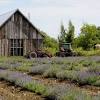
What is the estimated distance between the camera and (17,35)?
3909 cm

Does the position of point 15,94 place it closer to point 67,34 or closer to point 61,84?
point 61,84

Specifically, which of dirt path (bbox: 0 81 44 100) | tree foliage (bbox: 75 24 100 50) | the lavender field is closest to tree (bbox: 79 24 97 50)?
tree foliage (bbox: 75 24 100 50)

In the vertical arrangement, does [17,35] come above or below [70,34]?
below

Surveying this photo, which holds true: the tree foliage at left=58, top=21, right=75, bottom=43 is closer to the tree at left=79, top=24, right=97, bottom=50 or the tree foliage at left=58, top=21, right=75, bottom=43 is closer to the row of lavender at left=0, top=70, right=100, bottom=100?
the tree at left=79, top=24, right=97, bottom=50

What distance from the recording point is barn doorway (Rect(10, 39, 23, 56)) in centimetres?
3903

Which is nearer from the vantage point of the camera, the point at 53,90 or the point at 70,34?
the point at 53,90

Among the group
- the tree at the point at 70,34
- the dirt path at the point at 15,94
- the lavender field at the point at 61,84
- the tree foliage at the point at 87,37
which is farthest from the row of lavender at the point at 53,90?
the tree foliage at the point at 87,37

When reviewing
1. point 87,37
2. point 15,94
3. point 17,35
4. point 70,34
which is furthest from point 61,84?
point 87,37

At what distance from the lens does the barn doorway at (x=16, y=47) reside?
3903cm

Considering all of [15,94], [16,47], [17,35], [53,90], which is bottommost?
[15,94]

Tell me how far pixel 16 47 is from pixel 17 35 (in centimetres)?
121

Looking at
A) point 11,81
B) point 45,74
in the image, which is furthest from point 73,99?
point 45,74

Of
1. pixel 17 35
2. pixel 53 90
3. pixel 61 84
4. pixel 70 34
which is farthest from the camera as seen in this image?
pixel 70 34

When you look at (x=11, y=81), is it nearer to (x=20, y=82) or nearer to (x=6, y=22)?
(x=20, y=82)
